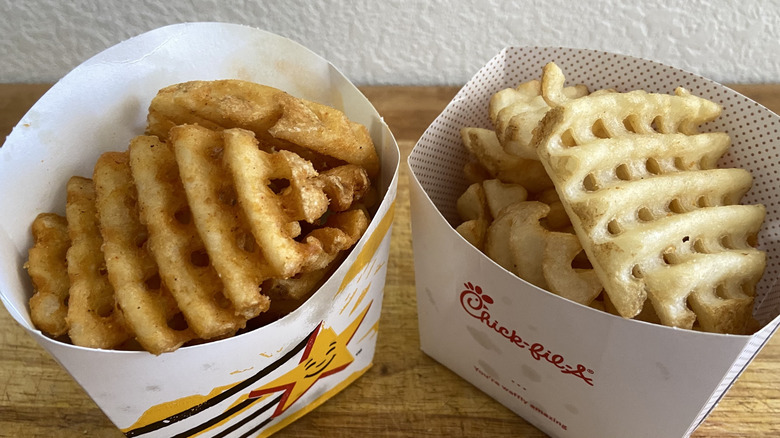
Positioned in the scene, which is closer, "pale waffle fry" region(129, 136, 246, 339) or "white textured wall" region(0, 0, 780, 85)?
"pale waffle fry" region(129, 136, 246, 339)

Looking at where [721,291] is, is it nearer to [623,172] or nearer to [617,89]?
[623,172]

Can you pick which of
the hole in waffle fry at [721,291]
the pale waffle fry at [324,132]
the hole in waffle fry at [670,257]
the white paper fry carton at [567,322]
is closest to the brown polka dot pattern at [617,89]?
the white paper fry carton at [567,322]

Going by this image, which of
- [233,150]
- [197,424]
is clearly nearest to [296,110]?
[233,150]

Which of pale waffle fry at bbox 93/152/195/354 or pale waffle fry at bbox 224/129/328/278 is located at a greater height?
pale waffle fry at bbox 224/129/328/278

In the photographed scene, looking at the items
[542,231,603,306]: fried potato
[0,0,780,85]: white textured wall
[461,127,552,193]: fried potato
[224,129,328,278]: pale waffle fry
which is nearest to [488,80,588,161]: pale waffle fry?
[461,127,552,193]: fried potato

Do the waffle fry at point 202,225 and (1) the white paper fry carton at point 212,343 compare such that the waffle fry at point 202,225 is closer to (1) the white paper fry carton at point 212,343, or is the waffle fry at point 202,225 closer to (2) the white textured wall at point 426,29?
(1) the white paper fry carton at point 212,343

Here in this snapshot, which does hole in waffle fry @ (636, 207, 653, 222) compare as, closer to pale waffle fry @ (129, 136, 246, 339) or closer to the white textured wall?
pale waffle fry @ (129, 136, 246, 339)
